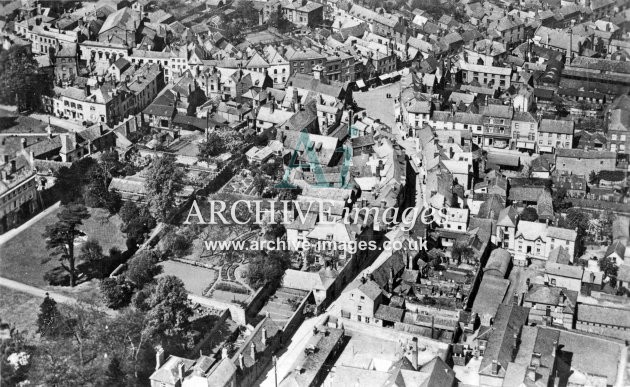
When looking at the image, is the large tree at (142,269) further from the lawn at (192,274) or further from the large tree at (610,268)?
the large tree at (610,268)

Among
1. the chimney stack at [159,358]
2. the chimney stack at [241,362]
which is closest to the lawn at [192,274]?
the chimney stack at [159,358]

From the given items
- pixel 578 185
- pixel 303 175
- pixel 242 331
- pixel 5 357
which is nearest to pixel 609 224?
pixel 578 185

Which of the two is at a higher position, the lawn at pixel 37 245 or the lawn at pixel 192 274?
the lawn at pixel 37 245

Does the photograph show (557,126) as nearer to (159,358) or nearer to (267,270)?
(267,270)

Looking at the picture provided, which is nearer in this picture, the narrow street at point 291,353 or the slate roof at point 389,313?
the narrow street at point 291,353

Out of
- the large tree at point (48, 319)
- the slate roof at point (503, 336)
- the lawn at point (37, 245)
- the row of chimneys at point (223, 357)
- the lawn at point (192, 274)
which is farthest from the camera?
the lawn at point (37, 245)

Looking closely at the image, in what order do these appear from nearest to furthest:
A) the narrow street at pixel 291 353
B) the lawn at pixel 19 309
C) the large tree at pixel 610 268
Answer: the narrow street at pixel 291 353, the lawn at pixel 19 309, the large tree at pixel 610 268
